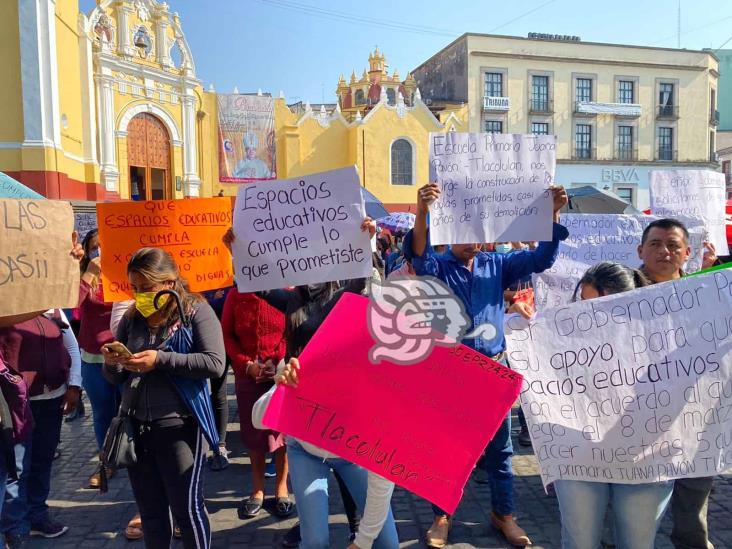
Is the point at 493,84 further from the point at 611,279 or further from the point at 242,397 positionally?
the point at 611,279

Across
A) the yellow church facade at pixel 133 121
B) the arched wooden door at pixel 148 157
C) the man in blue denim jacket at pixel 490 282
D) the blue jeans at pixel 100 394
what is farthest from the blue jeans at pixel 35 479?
the arched wooden door at pixel 148 157

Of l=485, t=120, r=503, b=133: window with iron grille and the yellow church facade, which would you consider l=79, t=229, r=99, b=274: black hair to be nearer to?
the yellow church facade

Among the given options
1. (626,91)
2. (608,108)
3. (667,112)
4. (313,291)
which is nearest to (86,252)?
(313,291)

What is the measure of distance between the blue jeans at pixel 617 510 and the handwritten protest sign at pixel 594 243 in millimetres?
2901

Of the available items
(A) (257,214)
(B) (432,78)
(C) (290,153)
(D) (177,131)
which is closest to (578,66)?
(B) (432,78)

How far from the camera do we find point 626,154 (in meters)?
38.3

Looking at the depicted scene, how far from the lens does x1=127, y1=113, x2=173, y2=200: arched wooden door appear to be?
2264cm

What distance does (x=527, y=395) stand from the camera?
234cm

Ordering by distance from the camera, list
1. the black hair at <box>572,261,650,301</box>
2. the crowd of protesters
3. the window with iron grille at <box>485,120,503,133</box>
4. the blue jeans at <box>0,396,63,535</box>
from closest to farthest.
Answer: the crowd of protesters → the black hair at <box>572,261,650,301</box> → the blue jeans at <box>0,396,63,535</box> → the window with iron grille at <box>485,120,503,133</box>

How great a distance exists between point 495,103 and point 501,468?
35317 millimetres

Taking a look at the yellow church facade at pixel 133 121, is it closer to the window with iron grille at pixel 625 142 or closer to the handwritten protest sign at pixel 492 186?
the window with iron grille at pixel 625 142

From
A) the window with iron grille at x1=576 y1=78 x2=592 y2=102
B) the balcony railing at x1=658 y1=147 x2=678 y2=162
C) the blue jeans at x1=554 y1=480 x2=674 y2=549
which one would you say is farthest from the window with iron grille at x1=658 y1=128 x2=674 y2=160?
the blue jeans at x1=554 y1=480 x2=674 y2=549

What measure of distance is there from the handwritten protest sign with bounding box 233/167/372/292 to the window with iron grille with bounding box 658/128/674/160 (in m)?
42.1

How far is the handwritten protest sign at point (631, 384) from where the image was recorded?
2336 mm
